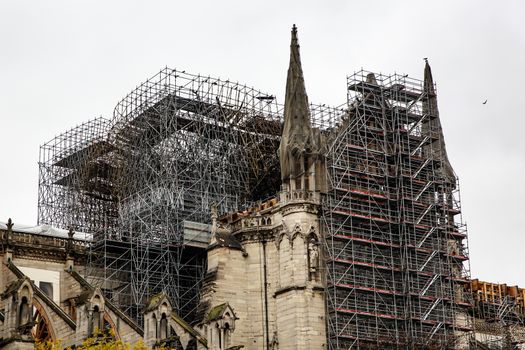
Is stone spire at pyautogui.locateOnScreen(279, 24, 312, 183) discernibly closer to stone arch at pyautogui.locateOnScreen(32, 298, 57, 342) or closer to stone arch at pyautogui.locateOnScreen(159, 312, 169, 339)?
stone arch at pyautogui.locateOnScreen(159, 312, 169, 339)

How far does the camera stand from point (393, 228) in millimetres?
87438

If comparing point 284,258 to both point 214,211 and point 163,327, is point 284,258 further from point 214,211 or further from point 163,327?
point 163,327

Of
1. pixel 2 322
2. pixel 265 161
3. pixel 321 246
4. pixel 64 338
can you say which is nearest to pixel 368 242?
pixel 321 246

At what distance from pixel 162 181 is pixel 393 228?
1493 cm

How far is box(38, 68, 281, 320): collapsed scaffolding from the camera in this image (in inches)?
3413

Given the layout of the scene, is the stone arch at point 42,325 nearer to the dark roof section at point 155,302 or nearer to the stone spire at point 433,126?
the dark roof section at point 155,302

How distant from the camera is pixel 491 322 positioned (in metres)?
99.0

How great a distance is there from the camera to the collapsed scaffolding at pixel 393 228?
8350cm

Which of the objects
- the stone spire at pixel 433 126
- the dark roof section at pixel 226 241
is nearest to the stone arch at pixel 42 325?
the dark roof section at pixel 226 241

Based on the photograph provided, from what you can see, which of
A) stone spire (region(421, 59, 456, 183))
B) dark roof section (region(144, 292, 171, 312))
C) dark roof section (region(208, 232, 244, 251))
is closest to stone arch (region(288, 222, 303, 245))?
dark roof section (region(208, 232, 244, 251))

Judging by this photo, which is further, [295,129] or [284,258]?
[295,129]

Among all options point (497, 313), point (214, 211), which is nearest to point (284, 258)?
point (214, 211)

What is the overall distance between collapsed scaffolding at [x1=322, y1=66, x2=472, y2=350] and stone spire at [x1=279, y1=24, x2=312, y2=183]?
7.57ft

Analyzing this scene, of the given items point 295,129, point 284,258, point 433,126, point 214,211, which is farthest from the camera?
point 433,126
